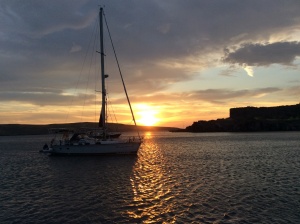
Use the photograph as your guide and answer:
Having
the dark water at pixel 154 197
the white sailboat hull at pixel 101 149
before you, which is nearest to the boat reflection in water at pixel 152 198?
the dark water at pixel 154 197

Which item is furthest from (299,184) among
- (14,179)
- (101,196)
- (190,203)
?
(14,179)

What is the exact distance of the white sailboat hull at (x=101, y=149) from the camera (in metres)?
51.8

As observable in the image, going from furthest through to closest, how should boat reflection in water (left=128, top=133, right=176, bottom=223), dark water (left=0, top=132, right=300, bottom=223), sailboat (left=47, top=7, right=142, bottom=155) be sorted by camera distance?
sailboat (left=47, top=7, right=142, bottom=155) → boat reflection in water (left=128, top=133, right=176, bottom=223) → dark water (left=0, top=132, right=300, bottom=223)

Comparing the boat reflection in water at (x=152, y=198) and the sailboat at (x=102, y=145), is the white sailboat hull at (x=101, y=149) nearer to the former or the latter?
the sailboat at (x=102, y=145)

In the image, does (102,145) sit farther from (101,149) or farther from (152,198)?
(152,198)

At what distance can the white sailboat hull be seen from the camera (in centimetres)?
5184

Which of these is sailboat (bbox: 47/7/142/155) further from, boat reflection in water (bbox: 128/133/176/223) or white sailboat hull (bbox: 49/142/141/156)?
boat reflection in water (bbox: 128/133/176/223)

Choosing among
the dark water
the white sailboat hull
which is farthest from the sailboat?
the dark water

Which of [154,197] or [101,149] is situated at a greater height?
[101,149]

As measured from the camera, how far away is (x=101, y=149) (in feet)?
170

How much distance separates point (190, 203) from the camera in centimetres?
2069

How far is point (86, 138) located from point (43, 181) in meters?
23.1

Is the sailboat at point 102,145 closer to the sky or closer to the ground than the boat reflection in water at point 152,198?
closer to the sky

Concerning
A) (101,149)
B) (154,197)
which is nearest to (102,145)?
(101,149)
